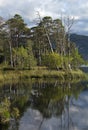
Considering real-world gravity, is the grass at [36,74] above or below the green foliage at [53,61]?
below

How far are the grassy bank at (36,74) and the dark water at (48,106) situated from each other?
6829 millimetres

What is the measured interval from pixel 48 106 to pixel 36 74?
3345cm

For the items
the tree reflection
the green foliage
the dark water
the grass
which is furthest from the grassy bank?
the tree reflection

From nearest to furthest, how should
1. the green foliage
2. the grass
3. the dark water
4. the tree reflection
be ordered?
the dark water, the tree reflection, the grass, the green foliage

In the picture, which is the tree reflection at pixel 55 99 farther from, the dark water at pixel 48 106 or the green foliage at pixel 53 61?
the green foliage at pixel 53 61

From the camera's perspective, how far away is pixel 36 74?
72625mm

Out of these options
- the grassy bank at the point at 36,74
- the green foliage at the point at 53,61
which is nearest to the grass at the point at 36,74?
the grassy bank at the point at 36,74

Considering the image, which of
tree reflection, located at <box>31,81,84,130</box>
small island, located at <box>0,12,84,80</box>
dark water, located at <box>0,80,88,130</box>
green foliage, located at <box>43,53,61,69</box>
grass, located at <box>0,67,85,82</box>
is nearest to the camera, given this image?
dark water, located at <box>0,80,88,130</box>

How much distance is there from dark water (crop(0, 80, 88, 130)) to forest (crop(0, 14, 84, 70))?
23876 mm

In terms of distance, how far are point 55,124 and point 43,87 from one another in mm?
26830

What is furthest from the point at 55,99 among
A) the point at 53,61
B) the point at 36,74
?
the point at 53,61

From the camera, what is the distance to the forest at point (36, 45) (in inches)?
3334

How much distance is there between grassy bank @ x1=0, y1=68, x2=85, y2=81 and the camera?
67.6 metres

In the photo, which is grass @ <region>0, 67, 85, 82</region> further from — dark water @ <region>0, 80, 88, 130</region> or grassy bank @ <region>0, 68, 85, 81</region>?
dark water @ <region>0, 80, 88, 130</region>
